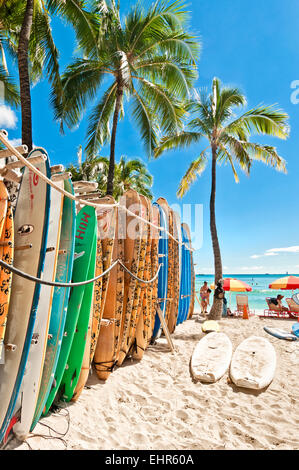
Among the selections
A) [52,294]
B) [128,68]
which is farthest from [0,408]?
[128,68]

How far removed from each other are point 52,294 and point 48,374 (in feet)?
2.13

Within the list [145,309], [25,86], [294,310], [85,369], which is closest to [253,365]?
[145,309]

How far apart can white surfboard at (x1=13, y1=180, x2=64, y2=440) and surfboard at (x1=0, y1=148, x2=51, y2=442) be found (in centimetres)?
15

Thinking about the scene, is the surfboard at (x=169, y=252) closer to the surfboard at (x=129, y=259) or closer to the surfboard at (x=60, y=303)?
the surfboard at (x=129, y=259)

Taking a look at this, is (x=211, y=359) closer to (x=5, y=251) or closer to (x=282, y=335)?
(x=282, y=335)

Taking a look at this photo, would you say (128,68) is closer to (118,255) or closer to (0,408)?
(118,255)

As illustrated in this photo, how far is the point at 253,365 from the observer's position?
378 centimetres

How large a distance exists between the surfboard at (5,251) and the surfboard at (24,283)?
0.40 feet

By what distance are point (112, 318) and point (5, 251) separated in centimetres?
194

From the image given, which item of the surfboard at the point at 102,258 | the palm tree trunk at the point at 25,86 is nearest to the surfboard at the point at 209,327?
the surfboard at the point at 102,258

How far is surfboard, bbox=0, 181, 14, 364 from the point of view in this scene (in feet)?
5.76

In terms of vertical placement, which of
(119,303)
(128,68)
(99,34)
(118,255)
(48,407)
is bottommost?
(48,407)

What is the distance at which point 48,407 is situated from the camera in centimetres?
227

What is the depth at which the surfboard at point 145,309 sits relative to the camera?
4091mm
